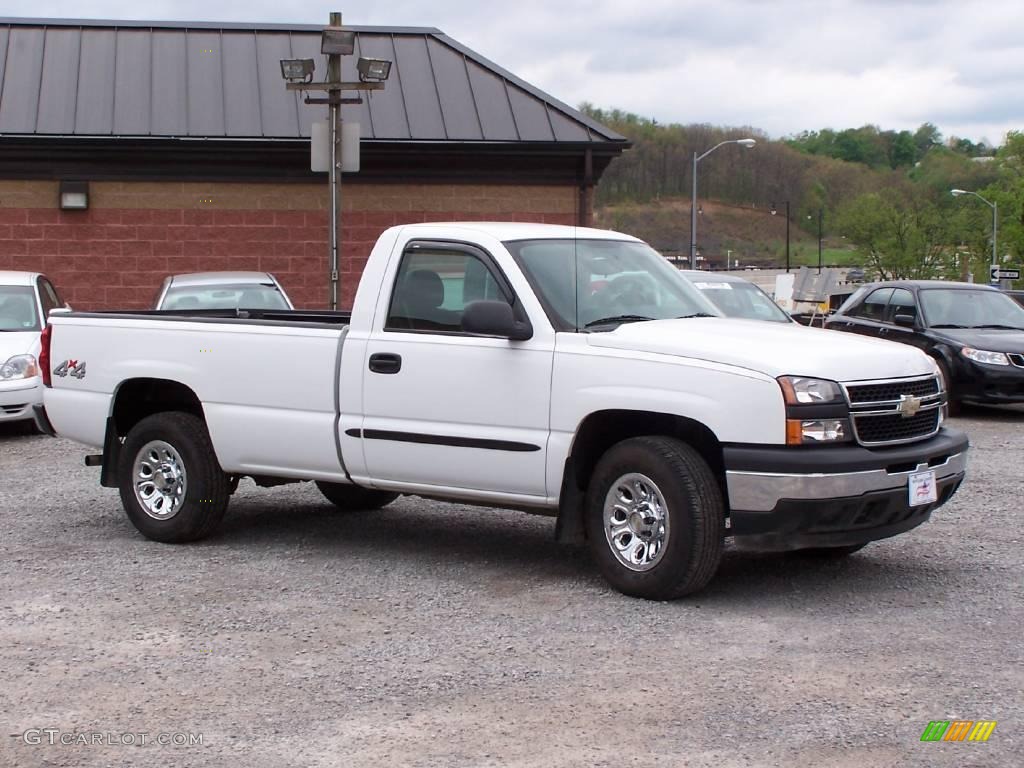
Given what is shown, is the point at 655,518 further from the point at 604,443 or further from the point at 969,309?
the point at 969,309

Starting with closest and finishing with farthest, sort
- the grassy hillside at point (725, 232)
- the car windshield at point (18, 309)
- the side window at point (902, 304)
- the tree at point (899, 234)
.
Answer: the car windshield at point (18, 309)
the side window at point (902, 304)
the tree at point (899, 234)
the grassy hillside at point (725, 232)

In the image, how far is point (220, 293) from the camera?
15531 millimetres

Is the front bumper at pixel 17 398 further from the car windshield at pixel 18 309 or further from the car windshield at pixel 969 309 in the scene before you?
the car windshield at pixel 969 309

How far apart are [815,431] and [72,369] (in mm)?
4779

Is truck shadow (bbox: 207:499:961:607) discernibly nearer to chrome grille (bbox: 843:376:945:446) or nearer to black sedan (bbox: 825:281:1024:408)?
chrome grille (bbox: 843:376:945:446)

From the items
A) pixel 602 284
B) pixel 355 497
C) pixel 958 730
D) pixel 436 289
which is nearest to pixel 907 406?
pixel 602 284

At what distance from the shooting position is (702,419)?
6473 mm

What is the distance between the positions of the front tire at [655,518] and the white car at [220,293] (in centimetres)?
902

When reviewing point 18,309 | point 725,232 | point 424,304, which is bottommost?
point 18,309

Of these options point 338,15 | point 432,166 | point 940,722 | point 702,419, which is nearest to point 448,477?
point 702,419

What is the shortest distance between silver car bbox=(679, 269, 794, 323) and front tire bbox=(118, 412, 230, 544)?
27.6 feet

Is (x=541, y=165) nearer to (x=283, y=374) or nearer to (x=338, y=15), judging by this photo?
(x=338, y=15)

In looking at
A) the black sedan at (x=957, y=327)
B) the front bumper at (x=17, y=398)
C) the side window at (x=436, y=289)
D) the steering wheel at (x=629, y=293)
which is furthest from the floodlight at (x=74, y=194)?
→ the steering wheel at (x=629, y=293)

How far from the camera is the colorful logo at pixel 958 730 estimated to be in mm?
4766
